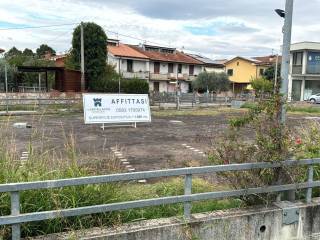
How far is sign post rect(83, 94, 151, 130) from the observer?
1497 centimetres

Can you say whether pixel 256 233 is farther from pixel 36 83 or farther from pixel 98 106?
pixel 36 83

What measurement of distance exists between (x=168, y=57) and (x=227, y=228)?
53.9m

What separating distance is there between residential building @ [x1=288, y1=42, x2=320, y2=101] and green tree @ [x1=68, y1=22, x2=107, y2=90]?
75.7ft

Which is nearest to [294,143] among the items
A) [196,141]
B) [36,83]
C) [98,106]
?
[196,141]

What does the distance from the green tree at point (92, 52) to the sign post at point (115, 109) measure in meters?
19.6

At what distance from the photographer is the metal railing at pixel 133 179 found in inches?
127

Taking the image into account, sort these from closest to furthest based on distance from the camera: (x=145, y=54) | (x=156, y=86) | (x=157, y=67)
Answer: (x=145, y=54) < (x=157, y=67) < (x=156, y=86)

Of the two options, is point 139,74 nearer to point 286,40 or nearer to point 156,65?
point 156,65

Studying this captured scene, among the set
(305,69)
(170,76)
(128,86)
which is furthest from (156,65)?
(128,86)

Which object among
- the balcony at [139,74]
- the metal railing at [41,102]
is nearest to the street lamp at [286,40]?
the metal railing at [41,102]

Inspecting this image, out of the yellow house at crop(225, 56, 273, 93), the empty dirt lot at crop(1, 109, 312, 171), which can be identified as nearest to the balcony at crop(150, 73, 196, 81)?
the yellow house at crop(225, 56, 273, 93)

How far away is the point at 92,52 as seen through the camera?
35688mm

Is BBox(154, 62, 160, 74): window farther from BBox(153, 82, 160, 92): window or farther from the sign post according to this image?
the sign post

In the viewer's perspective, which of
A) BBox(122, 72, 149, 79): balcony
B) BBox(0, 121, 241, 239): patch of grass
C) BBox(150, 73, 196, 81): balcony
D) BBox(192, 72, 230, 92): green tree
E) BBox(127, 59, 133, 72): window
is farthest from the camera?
BBox(150, 73, 196, 81): balcony
